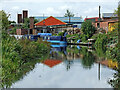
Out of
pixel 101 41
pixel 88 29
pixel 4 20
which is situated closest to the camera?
pixel 4 20

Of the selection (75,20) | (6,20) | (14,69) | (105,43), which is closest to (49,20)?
(75,20)

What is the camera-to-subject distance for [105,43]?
3806cm

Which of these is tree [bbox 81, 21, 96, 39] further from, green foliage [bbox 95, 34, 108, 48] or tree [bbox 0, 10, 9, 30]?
tree [bbox 0, 10, 9, 30]

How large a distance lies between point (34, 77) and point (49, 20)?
53325mm

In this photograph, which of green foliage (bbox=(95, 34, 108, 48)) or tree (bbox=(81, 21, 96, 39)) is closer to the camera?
green foliage (bbox=(95, 34, 108, 48))

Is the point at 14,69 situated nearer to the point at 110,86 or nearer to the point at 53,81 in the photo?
the point at 53,81

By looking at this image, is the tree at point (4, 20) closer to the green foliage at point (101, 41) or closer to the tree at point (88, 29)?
the green foliage at point (101, 41)

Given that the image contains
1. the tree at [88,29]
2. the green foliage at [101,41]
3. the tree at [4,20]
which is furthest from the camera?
the tree at [88,29]

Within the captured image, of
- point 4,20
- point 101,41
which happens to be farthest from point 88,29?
point 4,20

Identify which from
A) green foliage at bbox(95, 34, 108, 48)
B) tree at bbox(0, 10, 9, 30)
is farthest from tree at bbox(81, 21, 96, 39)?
tree at bbox(0, 10, 9, 30)

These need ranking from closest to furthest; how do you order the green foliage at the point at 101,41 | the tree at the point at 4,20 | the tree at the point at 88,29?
the tree at the point at 4,20 → the green foliage at the point at 101,41 → the tree at the point at 88,29

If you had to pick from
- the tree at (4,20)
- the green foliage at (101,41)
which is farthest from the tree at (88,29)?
the tree at (4,20)

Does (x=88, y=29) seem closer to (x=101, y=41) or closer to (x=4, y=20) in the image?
(x=101, y=41)

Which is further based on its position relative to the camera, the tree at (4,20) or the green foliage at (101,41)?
the green foliage at (101,41)
